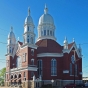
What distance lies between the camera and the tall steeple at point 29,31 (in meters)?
53.7

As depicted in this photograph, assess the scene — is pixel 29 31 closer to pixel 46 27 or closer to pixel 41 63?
pixel 41 63

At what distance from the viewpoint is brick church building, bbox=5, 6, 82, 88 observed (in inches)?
2037

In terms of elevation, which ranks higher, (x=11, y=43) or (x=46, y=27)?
(x=46, y=27)

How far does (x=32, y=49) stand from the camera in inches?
2096

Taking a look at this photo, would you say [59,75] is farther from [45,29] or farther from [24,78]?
[45,29]

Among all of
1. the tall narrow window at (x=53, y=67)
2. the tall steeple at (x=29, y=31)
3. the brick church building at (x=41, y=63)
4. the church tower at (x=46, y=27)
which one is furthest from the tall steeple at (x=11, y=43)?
the tall narrow window at (x=53, y=67)

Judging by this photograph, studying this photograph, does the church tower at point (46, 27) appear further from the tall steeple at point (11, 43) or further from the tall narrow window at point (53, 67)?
the tall narrow window at point (53, 67)

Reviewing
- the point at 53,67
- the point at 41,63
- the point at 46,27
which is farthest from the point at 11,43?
the point at 53,67

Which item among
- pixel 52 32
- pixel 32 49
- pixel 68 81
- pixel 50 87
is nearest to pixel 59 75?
pixel 68 81

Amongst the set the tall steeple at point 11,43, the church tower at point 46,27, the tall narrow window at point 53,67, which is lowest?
the tall narrow window at point 53,67

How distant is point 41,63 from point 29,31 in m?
9.75

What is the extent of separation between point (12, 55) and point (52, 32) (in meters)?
15.5

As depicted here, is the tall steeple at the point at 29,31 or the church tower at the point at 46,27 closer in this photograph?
the tall steeple at the point at 29,31

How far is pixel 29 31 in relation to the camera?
2140 inches
